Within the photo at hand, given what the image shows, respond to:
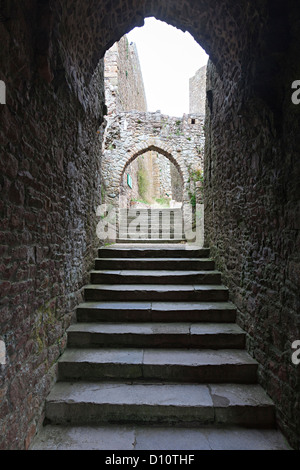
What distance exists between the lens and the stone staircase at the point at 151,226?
738cm

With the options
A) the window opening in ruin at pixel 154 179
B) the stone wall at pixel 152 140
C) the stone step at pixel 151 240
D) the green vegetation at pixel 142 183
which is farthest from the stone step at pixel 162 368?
the green vegetation at pixel 142 183

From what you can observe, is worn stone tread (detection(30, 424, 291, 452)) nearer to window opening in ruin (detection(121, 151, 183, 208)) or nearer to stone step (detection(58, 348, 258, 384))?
stone step (detection(58, 348, 258, 384))

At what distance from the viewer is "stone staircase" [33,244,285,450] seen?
8.07 ft

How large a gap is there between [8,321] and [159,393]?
1.61 m

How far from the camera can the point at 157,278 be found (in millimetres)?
4281

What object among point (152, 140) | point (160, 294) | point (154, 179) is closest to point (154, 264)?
point (160, 294)

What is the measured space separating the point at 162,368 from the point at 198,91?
24883mm

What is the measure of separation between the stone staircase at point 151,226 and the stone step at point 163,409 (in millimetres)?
4585

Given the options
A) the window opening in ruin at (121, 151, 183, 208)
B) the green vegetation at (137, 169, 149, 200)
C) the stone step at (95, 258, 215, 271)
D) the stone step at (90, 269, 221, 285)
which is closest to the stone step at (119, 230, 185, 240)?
the stone step at (95, 258, 215, 271)

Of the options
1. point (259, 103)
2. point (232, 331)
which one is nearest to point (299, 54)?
point (259, 103)

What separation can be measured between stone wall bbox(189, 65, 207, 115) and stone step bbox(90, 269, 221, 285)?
21.7 meters

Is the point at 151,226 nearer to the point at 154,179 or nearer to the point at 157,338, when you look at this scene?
the point at 157,338

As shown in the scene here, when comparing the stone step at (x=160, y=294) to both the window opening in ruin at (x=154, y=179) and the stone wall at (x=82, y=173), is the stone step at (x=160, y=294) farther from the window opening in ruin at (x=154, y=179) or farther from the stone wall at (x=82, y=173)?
the window opening in ruin at (x=154, y=179)

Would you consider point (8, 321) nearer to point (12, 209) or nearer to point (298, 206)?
point (12, 209)
